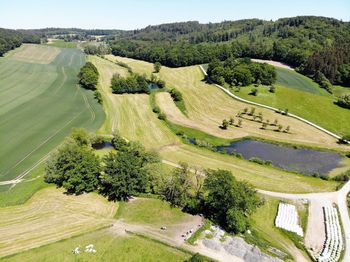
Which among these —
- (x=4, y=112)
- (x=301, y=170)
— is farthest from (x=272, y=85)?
(x=4, y=112)

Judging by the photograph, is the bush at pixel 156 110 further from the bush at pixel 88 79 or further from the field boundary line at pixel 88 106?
the bush at pixel 88 79

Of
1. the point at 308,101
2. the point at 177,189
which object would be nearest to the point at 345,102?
the point at 308,101

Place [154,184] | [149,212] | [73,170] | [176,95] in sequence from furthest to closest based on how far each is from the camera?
1. [176,95]
2. [154,184]
3. [73,170]
4. [149,212]

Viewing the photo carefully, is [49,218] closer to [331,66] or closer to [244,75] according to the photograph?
[244,75]

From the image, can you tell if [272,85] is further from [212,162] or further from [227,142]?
[212,162]

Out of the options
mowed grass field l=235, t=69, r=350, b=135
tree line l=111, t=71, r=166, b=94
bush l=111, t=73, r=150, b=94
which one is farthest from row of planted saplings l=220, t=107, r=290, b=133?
bush l=111, t=73, r=150, b=94

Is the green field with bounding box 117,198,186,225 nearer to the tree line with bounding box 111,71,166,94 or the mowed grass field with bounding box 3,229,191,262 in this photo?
the mowed grass field with bounding box 3,229,191,262
